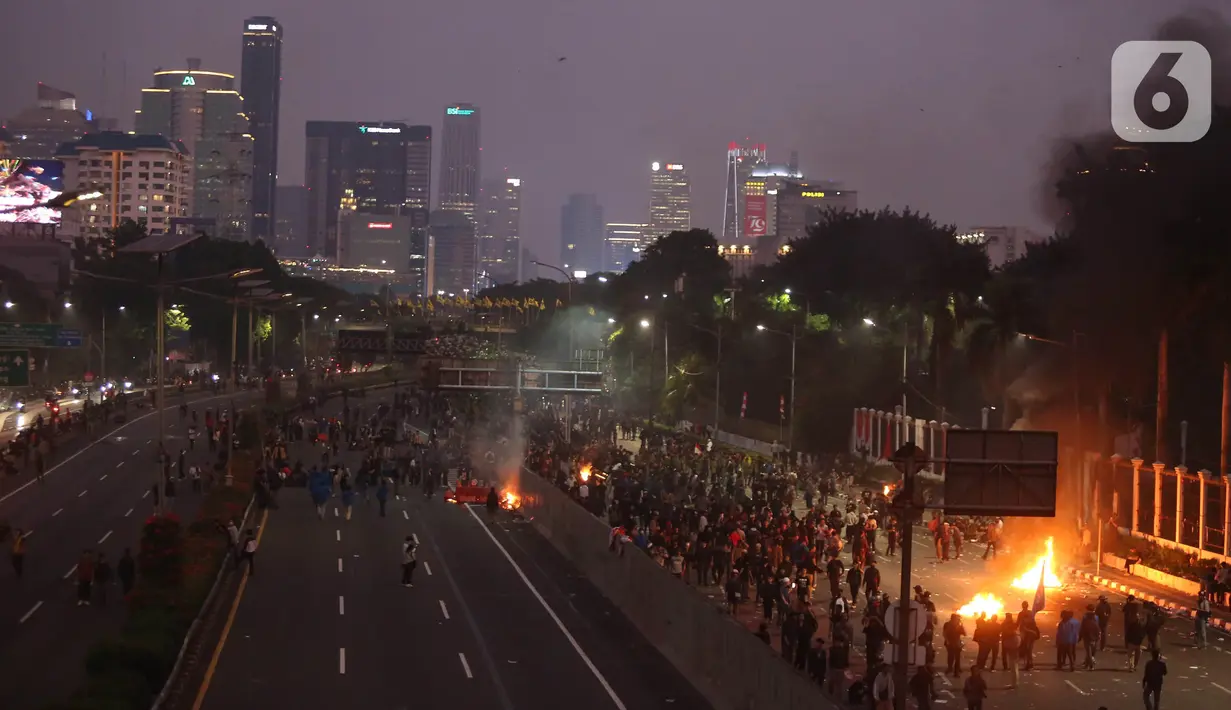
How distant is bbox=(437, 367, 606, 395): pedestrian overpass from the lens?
72.7m

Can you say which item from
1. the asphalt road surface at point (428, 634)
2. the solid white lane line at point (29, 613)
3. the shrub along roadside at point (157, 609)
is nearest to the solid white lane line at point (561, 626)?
the asphalt road surface at point (428, 634)

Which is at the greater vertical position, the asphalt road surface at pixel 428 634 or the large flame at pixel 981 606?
the large flame at pixel 981 606

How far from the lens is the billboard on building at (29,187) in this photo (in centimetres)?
8762

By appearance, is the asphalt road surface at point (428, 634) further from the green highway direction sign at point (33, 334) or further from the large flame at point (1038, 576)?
the green highway direction sign at point (33, 334)

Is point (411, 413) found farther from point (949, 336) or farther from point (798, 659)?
point (798, 659)

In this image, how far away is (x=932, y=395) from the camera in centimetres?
6600

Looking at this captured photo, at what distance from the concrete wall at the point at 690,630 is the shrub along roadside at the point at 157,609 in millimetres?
8174

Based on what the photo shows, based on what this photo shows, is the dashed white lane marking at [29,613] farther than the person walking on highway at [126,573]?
No

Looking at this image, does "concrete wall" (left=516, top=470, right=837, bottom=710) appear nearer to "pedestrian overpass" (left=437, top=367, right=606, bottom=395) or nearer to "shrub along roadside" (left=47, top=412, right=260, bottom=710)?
"shrub along roadside" (left=47, top=412, right=260, bottom=710)

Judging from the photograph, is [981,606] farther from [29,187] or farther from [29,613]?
[29,187]

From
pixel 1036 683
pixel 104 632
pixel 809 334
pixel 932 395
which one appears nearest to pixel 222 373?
pixel 809 334

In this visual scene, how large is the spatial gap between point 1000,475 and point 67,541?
28377 mm

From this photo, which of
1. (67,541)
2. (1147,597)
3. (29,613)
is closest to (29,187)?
(67,541)

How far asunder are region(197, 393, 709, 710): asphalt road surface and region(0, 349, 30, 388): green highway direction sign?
351 inches
